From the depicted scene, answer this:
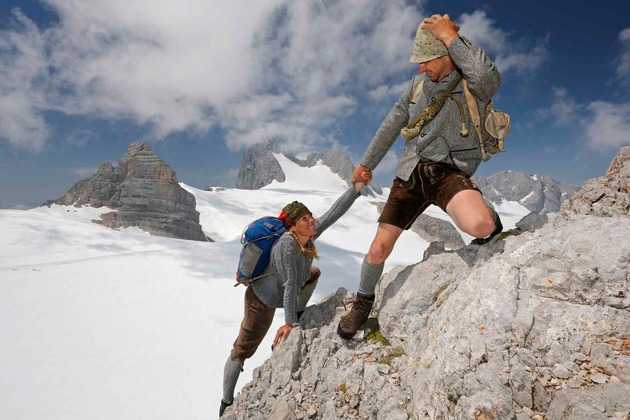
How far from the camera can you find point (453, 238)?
2180 inches

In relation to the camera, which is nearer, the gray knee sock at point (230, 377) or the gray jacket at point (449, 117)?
the gray jacket at point (449, 117)

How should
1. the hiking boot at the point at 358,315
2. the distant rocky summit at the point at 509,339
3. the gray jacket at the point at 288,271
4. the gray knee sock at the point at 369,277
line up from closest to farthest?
1. the distant rocky summit at the point at 509,339
2. the gray knee sock at the point at 369,277
3. the hiking boot at the point at 358,315
4. the gray jacket at the point at 288,271

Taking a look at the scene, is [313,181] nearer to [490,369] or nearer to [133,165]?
[133,165]

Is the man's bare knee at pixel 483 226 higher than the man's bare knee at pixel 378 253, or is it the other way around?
the man's bare knee at pixel 483 226

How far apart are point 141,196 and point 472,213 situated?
73.8 metres

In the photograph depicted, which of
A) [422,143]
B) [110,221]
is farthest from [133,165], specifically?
[422,143]

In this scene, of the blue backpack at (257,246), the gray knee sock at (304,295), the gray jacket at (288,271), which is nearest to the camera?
the gray jacket at (288,271)

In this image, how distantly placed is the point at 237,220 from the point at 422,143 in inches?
3252

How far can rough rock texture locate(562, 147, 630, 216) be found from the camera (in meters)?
3.38

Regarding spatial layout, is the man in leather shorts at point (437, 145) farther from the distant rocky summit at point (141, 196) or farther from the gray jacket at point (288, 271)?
the distant rocky summit at point (141, 196)

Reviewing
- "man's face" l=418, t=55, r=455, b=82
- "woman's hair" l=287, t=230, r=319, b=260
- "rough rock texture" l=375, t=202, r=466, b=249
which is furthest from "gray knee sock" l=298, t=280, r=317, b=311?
"rough rock texture" l=375, t=202, r=466, b=249

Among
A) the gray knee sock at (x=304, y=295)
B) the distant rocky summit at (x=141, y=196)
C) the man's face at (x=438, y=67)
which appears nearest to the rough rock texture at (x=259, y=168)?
the distant rocky summit at (x=141, y=196)

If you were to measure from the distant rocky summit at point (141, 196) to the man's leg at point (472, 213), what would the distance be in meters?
67.1

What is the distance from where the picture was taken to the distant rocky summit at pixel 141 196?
6456 centimetres
